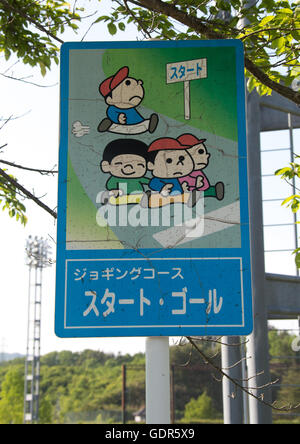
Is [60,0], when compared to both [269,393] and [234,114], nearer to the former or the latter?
[234,114]

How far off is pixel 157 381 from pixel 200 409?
4303cm

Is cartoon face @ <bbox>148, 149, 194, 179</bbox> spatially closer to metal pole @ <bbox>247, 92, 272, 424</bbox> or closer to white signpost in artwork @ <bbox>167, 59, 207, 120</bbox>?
white signpost in artwork @ <bbox>167, 59, 207, 120</bbox>

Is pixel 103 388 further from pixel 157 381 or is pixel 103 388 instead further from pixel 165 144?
pixel 165 144

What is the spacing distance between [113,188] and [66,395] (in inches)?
2059

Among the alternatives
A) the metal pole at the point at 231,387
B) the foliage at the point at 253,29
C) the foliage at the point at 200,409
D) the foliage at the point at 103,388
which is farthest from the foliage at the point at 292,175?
the foliage at the point at 200,409

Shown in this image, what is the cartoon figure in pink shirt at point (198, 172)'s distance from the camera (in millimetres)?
1725

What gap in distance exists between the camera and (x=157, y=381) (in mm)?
1662

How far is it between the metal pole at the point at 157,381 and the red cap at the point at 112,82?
0.82 metres

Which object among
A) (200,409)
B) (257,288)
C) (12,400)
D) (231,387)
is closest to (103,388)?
(12,400)

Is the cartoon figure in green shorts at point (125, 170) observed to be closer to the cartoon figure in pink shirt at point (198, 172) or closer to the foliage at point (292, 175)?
the cartoon figure in pink shirt at point (198, 172)

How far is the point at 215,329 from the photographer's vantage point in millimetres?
1658

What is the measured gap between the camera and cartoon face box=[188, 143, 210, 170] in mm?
1742

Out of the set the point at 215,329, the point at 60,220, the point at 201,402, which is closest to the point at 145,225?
the point at 60,220

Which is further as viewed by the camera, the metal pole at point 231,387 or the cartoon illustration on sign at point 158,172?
the metal pole at point 231,387
